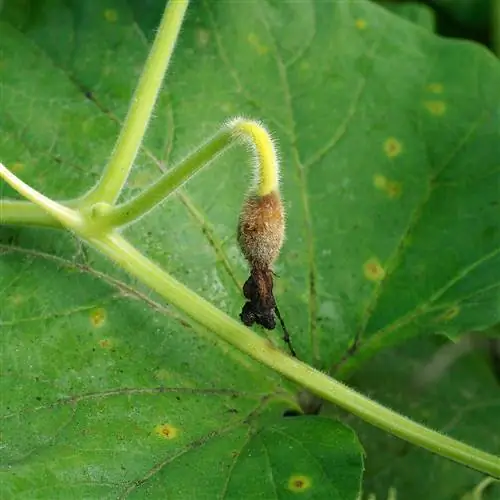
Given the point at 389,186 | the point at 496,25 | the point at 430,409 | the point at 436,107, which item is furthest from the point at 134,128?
the point at 496,25

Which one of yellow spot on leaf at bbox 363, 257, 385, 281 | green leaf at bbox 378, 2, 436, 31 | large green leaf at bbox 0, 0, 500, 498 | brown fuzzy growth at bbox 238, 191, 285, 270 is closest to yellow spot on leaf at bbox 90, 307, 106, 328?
large green leaf at bbox 0, 0, 500, 498

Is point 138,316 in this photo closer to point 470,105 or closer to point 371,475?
point 371,475

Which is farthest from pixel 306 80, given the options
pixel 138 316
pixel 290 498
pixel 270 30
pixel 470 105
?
pixel 290 498

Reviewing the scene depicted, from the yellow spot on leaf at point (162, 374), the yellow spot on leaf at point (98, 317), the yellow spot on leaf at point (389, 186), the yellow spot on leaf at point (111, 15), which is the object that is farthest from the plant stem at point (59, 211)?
the yellow spot on leaf at point (389, 186)

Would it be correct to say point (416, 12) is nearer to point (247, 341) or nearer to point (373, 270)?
point (373, 270)

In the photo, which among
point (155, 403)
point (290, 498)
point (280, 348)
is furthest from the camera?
point (280, 348)
